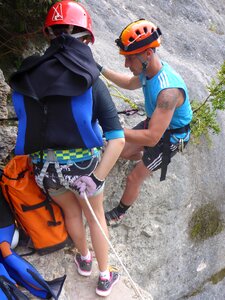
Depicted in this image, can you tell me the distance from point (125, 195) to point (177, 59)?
4793mm

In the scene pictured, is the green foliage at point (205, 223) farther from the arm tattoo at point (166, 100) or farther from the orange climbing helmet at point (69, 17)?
the orange climbing helmet at point (69, 17)

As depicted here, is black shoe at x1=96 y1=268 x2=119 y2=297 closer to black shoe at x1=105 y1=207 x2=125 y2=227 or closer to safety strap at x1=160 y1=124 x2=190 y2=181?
black shoe at x1=105 y1=207 x2=125 y2=227

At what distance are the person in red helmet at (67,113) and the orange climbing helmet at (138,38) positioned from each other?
725 millimetres

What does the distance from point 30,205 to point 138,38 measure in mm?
2262

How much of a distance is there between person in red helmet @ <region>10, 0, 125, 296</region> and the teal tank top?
43.2 inches

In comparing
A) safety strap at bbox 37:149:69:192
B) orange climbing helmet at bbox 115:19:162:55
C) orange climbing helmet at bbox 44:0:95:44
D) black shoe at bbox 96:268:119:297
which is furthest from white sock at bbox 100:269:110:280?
orange climbing helmet at bbox 44:0:95:44

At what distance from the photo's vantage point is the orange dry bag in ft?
13.2

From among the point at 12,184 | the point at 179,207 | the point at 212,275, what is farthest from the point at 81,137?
the point at 212,275

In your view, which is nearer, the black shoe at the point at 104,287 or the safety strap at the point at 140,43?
the safety strap at the point at 140,43

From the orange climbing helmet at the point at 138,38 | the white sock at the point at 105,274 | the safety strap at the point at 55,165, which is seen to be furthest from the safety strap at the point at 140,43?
the white sock at the point at 105,274

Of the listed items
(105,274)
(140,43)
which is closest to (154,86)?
(140,43)

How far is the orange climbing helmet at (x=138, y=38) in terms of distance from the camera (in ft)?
13.8

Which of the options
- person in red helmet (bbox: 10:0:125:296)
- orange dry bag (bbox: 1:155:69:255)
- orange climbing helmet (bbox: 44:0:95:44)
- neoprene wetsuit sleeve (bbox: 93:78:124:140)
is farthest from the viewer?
orange dry bag (bbox: 1:155:69:255)

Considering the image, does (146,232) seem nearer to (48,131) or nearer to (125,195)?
(125,195)
